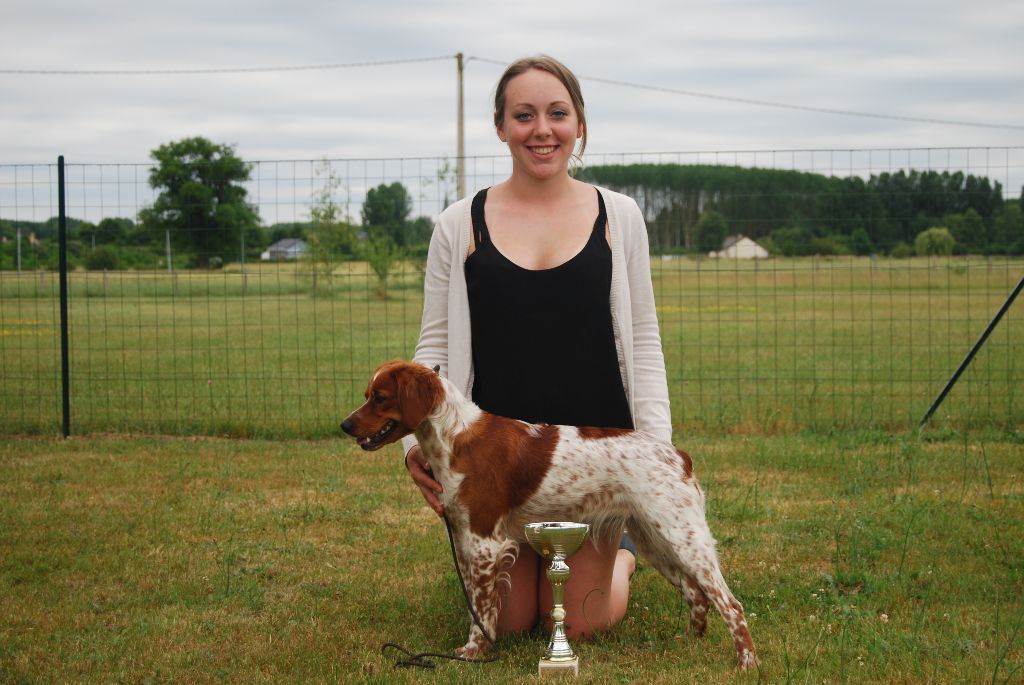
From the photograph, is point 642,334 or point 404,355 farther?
point 404,355

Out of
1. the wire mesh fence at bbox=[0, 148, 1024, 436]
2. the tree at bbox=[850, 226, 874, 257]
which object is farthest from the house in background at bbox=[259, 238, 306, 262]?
the tree at bbox=[850, 226, 874, 257]

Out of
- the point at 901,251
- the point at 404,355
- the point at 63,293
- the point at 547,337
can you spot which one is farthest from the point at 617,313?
the point at 404,355

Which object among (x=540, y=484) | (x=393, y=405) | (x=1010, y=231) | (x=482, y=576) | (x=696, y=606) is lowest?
(x=696, y=606)

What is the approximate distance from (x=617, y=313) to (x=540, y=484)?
2.40 feet

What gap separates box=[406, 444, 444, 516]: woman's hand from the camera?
378cm

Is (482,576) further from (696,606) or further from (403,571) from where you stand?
(403,571)

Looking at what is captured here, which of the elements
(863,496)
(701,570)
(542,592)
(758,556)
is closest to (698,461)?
(863,496)

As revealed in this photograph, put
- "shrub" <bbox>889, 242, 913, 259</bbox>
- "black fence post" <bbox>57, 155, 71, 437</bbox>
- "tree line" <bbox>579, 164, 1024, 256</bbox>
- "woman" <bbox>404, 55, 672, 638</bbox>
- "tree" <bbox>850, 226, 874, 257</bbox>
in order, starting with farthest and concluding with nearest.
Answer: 1. "shrub" <bbox>889, 242, 913, 259</bbox>
2. "tree" <bbox>850, 226, 874, 257</bbox>
3. "tree line" <bbox>579, 164, 1024, 256</bbox>
4. "black fence post" <bbox>57, 155, 71, 437</bbox>
5. "woman" <bbox>404, 55, 672, 638</bbox>

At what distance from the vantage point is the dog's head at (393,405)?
139 inches

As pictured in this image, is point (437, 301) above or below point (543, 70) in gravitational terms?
below

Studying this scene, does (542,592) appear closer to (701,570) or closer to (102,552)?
(701,570)

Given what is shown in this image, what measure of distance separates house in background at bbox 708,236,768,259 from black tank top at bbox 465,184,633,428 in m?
5.63

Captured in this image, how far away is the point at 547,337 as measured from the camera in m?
3.98

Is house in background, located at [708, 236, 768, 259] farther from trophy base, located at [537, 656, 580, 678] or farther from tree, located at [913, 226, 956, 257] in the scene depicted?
trophy base, located at [537, 656, 580, 678]
